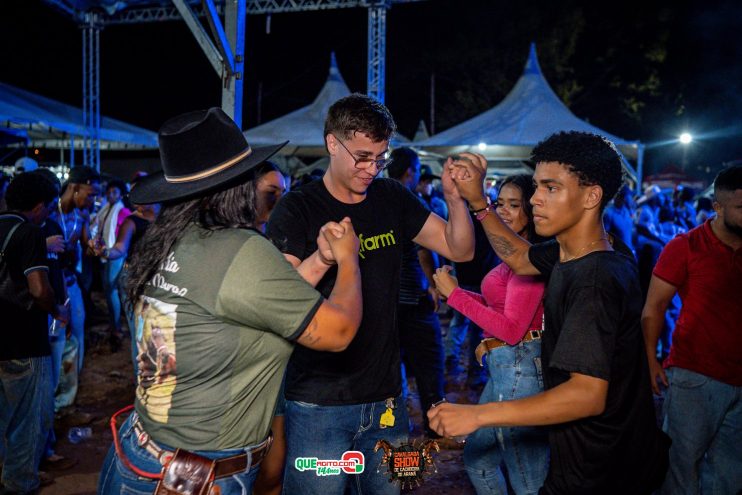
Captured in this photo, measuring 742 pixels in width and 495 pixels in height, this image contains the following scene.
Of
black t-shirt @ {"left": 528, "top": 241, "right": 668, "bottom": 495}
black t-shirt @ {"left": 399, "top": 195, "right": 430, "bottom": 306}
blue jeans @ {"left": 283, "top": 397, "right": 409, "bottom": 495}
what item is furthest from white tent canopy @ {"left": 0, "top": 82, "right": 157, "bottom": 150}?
black t-shirt @ {"left": 528, "top": 241, "right": 668, "bottom": 495}

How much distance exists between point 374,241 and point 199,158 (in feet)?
3.60

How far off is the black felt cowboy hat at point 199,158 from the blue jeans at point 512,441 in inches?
73.4

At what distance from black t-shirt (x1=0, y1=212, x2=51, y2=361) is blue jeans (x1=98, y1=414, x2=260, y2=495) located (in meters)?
2.42

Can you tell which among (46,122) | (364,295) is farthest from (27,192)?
(46,122)

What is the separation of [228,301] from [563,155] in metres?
1.42

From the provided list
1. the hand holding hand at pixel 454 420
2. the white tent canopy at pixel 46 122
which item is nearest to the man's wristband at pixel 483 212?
the hand holding hand at pixel 454 420

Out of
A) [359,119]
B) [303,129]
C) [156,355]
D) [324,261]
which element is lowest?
[156,355]

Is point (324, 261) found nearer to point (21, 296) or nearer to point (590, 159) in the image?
point (590, 159)

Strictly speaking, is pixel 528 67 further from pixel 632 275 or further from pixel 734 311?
pixel 632 275

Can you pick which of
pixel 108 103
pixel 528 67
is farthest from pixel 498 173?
pixel 108 103

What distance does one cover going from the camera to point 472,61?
98.5 ft

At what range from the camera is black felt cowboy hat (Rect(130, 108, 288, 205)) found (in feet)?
6.30

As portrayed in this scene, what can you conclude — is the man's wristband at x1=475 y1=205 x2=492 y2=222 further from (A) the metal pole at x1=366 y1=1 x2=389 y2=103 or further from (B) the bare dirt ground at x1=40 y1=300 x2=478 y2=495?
(A) the metal pole at x1=366 y1=1 x2=389 y2=103

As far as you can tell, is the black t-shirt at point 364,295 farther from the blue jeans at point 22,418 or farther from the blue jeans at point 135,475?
the blue jeans at point 22,418
